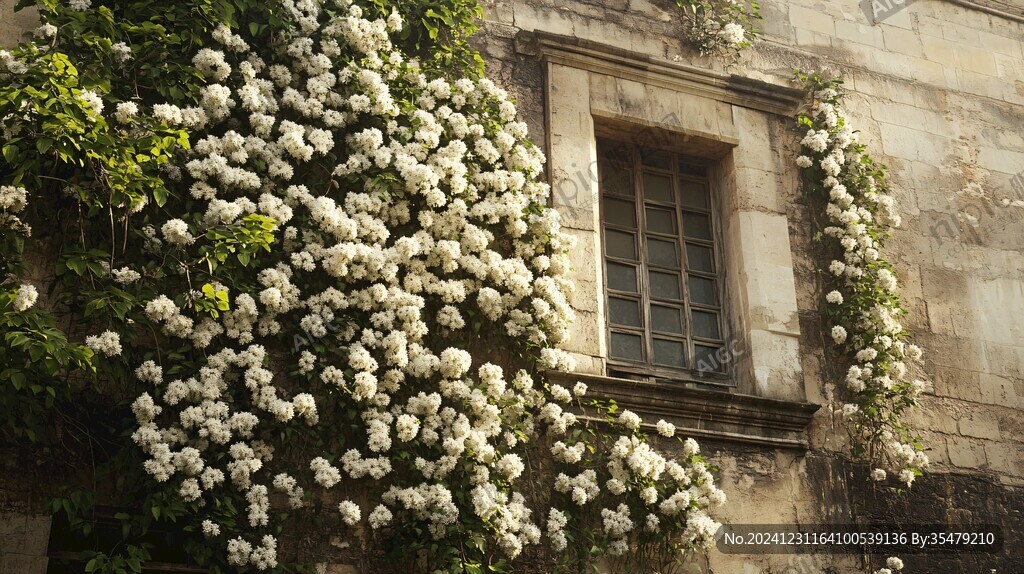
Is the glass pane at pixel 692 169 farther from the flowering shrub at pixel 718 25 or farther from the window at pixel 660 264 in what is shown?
the flowering shrub at pixel 718 25

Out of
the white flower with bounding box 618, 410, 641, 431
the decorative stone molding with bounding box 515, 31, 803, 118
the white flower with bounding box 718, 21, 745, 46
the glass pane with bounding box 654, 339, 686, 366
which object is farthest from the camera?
the white flower with bounding box 718, 21, 745, 46

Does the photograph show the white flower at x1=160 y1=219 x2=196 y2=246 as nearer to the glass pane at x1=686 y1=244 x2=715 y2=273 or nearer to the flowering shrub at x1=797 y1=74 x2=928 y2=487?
the glass pane at x1=686 y1=244 x2=715 y2=273

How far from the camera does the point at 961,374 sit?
7.49 metres

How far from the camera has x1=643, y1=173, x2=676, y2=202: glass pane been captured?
24.5 ft

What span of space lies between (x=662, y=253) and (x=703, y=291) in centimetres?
35

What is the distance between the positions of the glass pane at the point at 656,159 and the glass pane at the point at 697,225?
1.16 ft

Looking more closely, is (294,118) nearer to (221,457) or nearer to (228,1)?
(228,1)

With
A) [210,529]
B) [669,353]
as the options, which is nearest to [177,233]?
[210,529]

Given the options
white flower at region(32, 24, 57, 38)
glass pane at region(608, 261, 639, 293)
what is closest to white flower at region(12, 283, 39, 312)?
white flower at region(32, 24, 57, 38)

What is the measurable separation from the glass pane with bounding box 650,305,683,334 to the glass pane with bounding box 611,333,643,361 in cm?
16

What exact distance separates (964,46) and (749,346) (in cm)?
341

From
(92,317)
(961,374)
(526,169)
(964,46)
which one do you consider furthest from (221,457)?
(964,46)

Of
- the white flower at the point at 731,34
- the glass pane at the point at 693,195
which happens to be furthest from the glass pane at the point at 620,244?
the white flower at the point at 731,34

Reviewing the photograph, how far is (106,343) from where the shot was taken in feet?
17.5
